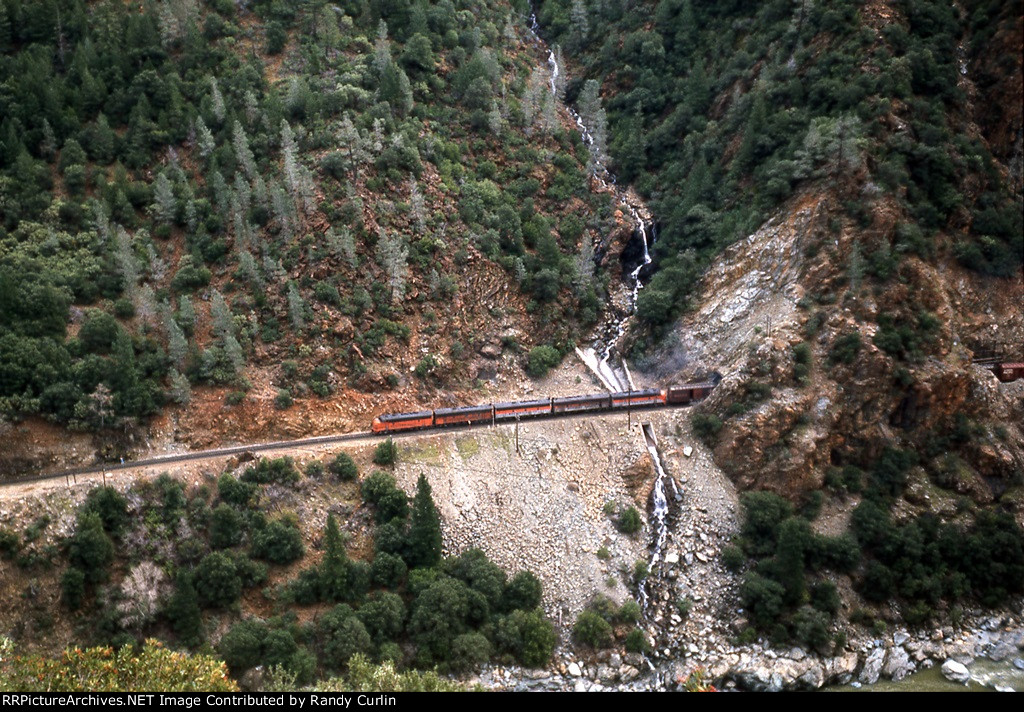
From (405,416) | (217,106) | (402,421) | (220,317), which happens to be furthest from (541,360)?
(217,106)

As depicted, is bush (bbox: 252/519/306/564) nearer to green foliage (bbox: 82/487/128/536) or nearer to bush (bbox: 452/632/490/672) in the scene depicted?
green foliage (bbox: 82/487/128/536)

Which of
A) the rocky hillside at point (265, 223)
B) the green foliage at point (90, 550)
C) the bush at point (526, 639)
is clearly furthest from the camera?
the rocky hillside at point (265, 223)

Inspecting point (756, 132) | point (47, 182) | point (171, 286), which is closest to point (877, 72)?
point (756, 132)

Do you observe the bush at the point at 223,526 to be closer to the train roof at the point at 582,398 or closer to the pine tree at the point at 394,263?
the pine tree at the point at 394,263

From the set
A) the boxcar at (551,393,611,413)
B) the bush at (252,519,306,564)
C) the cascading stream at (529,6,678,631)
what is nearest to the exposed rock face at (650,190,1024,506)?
the cascading stream at (529,6,678,631)

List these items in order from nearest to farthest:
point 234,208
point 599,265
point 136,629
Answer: point 136,629 < point 234,208 < point 599,265

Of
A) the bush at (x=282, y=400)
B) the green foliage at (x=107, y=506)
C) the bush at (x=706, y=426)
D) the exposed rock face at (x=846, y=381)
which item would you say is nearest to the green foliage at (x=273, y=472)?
the bush at (x=282, y=400)
